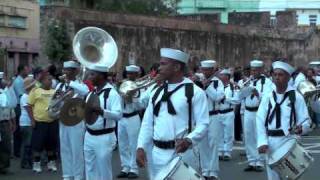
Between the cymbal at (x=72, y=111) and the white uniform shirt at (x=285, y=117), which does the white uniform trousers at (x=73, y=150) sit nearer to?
the cymbal at (x=72, y=111)

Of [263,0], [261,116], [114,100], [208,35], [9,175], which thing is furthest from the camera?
[263,0]

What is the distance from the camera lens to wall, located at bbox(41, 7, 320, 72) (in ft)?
99.2

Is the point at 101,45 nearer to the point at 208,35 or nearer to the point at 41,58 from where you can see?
the point at 41,58

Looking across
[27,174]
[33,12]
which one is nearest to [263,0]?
[33,12]

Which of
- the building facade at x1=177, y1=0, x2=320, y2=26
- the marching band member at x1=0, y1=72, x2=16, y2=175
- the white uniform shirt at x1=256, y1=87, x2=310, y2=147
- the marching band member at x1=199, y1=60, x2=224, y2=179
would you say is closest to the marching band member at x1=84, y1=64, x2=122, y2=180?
the white uniform shirt at x1=256, y1=87, x2=310, y2=147

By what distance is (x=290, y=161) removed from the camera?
31.0 ft

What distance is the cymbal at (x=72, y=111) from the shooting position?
11.1 m

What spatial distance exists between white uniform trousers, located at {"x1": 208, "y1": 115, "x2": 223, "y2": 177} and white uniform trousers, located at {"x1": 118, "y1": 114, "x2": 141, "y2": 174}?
4.90ft

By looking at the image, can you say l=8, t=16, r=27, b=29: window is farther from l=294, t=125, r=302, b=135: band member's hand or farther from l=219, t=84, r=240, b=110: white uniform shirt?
l=294, t=125, r=302, b=135: band member's hand

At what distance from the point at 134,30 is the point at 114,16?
106 cm

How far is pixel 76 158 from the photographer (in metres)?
12.6

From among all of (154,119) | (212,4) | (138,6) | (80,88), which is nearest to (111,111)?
(80,88)

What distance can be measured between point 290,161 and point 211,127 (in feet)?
17.6

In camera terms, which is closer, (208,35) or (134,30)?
(134,30)
